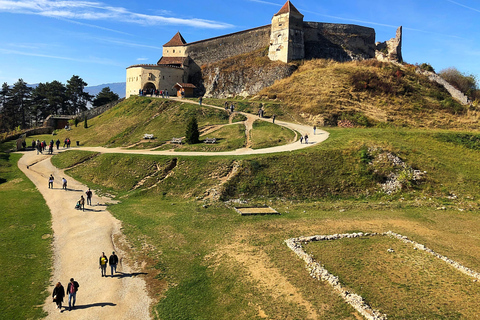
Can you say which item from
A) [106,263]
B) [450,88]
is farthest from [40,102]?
[450,88]

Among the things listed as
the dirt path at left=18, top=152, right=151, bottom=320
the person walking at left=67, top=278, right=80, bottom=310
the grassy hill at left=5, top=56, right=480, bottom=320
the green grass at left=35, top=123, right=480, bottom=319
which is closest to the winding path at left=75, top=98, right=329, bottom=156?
the grassy hill at left=5, top=56, right=480, bottom=320

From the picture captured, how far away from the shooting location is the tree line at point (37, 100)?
71.4m

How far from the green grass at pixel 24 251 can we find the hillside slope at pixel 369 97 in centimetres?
3247

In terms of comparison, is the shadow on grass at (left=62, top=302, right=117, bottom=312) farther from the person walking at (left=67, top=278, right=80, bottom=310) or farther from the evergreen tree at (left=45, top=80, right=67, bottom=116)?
the evergreen tree at (left=45, top=80, right=67, bottom=116)

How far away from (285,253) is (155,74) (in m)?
52.4

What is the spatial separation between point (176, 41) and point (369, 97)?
4454cm

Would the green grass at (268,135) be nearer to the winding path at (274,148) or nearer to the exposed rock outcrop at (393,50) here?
the winding path at (274,148)

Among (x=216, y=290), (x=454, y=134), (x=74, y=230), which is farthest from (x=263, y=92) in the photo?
(x=216, y=290)

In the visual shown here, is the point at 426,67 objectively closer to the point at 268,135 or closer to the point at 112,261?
the point at 268,135

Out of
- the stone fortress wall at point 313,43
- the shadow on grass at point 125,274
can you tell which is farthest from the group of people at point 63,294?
the stone fortress wall at point 313,43

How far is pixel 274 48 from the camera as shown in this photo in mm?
Answer: 61219

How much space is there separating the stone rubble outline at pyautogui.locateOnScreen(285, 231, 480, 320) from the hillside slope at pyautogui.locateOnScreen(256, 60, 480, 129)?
86.7 ft

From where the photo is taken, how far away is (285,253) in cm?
1549

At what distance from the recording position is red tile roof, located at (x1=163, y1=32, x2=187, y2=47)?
69938 mm
